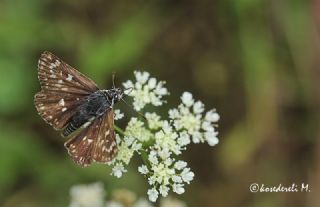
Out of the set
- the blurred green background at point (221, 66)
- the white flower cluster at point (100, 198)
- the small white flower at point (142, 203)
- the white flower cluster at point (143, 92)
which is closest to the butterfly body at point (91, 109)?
the white flower cluster at point (143, 92)

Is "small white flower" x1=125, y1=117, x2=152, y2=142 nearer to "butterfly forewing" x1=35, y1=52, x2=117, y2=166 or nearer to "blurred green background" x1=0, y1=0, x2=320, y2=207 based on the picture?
"butterfly forewing" x1=35, y1=52, x2=117, y2=166

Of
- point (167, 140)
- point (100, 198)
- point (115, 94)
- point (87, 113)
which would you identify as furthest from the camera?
point (100, 198)

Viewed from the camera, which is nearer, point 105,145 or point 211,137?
point 105,145

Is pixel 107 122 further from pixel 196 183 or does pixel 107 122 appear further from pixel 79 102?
pixel 196 183

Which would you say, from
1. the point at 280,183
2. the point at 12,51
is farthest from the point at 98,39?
the point at 280,183

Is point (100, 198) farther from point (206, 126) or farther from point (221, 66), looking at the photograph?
point (221, 66)

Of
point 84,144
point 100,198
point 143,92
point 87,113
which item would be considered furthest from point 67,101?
point 100,198
